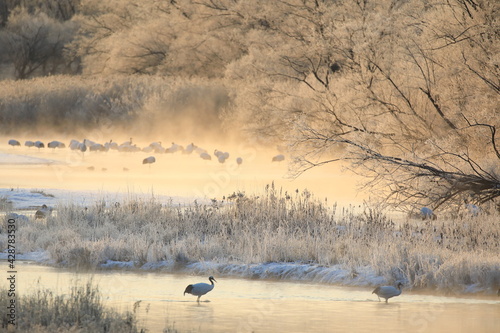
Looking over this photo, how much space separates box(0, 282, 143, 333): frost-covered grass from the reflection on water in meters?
0.56

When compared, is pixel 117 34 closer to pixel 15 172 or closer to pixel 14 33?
pixel 14 33

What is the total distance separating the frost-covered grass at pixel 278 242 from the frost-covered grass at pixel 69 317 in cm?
Answer: 428

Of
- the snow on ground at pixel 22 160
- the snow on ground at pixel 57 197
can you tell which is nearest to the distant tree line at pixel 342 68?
the snow on ground at pixel 57 197

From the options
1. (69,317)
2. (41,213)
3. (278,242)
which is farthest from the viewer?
(41,213)

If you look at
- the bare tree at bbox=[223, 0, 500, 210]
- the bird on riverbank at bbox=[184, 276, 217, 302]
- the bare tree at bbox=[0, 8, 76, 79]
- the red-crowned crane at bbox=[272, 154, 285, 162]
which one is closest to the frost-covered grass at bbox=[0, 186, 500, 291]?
the bare tree at bbox=[223, 0, 500, 210]

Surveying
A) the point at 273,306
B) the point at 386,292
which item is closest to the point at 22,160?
the point at 273,306

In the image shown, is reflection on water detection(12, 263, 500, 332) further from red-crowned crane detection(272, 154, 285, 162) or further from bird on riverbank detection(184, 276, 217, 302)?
red-crowned crane detection(272, 154, 285, 162)

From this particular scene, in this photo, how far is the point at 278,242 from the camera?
13164 mm

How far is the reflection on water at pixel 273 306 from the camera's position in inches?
360

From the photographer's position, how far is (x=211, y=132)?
37.7 meters

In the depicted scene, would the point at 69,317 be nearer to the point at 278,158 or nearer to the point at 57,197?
the point at 57,197

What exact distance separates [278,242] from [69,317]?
214 inches

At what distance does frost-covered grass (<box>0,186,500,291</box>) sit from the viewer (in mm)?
11828

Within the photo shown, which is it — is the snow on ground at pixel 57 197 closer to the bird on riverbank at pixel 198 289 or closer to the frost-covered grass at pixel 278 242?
the frost-covered grass at pixel 278 242
